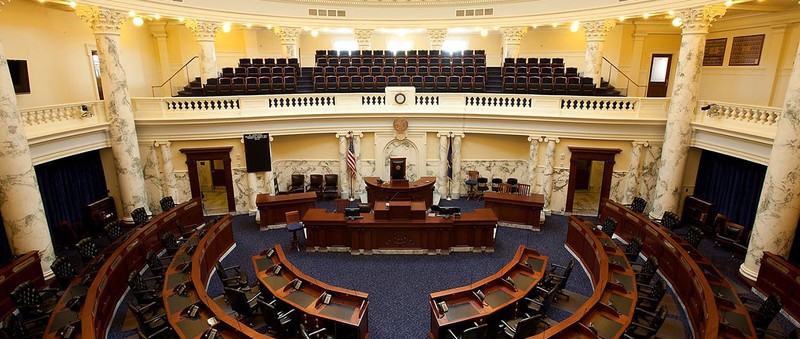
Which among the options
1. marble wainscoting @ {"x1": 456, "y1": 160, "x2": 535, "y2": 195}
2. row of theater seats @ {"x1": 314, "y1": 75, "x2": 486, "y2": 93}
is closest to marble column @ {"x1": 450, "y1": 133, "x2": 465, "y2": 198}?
marble wainscoting @ {"x1": 456, "y1": 160, "x2": 535, "y2": 195}

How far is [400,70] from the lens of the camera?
51.7 ft

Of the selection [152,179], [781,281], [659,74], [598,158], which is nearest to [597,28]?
[598,158]

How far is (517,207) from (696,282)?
5.31 metres

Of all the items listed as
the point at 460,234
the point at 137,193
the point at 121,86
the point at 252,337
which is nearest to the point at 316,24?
the point at 121,86

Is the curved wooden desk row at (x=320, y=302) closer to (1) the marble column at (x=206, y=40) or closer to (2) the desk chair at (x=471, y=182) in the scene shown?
(2) the desk chair at (x=471, y=182)

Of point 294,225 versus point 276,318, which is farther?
point 294,225

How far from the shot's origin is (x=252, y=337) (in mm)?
5895

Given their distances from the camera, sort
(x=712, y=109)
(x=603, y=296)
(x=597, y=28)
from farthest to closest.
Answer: (x=597, y=28) → (x=712, y=109) → (x=603, y=296)

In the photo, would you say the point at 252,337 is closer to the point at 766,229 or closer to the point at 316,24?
the point at 766,229

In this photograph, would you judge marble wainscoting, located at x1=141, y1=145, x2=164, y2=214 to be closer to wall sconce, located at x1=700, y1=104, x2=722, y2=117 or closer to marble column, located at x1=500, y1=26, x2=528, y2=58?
marble column, located at x1=500, y1=26, x2=528, y2=58

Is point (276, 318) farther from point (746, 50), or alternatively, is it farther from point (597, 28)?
point (746, 50)

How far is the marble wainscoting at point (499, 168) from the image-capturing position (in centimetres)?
1488

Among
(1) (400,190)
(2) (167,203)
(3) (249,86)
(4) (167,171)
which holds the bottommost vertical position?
(2) (167,203)

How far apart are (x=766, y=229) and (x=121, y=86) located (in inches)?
623
